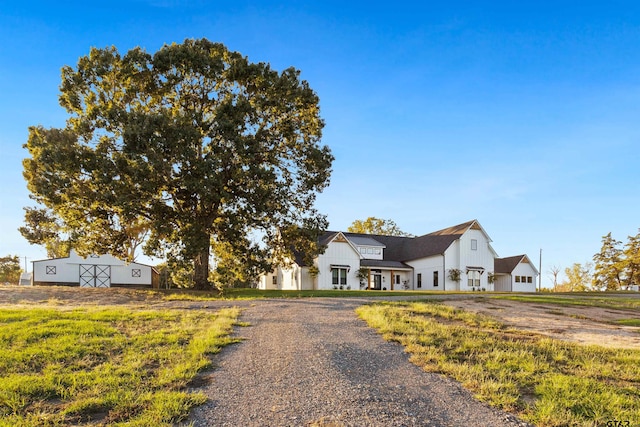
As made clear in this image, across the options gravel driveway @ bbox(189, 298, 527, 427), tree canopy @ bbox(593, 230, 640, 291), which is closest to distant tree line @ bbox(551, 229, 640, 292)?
tree canopy @ bbox(593, 230, 640, 291)

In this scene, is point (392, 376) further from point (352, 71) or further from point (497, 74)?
point (497, 74)

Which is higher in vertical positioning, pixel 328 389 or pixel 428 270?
pixel 328 389

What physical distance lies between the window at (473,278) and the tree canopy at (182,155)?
21412 mm

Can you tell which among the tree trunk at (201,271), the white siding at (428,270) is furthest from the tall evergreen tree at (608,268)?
the tree trunk at (201,271)

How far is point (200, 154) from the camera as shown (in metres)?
23.6

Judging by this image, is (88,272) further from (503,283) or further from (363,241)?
(503,283)

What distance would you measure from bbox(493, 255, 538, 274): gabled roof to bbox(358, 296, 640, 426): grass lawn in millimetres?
35873

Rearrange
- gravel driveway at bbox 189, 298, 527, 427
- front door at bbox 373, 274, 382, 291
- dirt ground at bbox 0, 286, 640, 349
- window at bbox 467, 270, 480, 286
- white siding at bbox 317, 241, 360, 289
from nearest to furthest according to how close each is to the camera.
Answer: gravel driveway at bbox 189, 298, 527, 427 → dirt ground at bbox 0, 286, 640, 349 → white siding at bbox 317, 241, 360, 289 → window at bbox 467, 270, 480, 286 → front door at bbox 373, 274, 382, 291

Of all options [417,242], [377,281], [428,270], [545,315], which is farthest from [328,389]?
[417,242]

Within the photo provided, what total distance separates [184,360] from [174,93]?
19.8 metres

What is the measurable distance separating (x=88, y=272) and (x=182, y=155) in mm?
23725

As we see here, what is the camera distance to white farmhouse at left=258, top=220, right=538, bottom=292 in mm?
37375

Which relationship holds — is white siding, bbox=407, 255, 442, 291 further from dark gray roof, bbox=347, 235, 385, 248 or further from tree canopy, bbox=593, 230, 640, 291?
tree canopy, bbox=593, 230, 640, 291

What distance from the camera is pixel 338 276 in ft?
124
